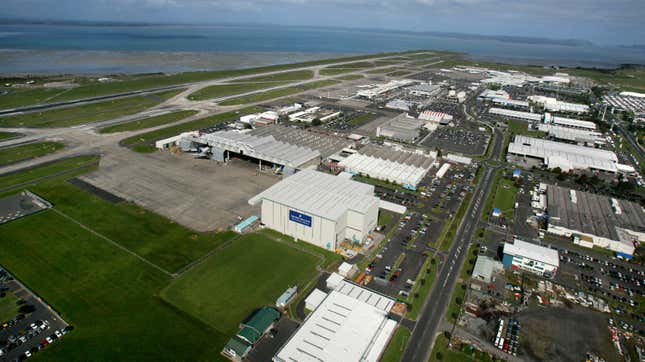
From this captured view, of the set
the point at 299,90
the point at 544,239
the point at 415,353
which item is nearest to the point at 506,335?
the point at 415,353

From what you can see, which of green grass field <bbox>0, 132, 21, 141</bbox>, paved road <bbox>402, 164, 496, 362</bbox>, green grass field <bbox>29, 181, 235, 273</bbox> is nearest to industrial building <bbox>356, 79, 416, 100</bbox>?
paved road <bbox>402, 164, 496, 362</bbox>

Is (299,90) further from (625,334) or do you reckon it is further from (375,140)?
(625,334)

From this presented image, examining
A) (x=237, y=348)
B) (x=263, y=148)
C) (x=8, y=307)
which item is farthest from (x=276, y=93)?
(x=237, y=348)

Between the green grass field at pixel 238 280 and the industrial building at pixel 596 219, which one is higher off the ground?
the industrial building at pixel 596 219

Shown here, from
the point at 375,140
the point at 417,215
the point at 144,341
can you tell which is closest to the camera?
the point at 144,341

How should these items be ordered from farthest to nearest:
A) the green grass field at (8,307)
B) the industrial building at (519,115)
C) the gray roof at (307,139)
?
the industrial building at (519,115) < the gray roof at (307,139) < the green grass field at (8,307)

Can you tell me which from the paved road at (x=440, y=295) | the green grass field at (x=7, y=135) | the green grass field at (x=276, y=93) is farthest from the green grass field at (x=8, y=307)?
the green grass field at (x=276, y=93)

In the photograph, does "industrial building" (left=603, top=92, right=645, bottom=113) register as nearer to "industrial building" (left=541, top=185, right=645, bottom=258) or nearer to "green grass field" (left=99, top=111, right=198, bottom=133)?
"industrial building" (left=541, top=185, right=645, bottom=258)

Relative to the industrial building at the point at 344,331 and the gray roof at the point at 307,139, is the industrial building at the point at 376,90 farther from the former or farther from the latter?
the industrial building at the point at 344,331
